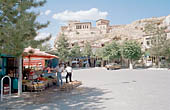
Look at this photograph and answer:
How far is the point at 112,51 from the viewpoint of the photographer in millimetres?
38844

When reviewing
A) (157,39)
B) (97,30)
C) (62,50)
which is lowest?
(62,50)

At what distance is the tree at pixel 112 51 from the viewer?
38.7m

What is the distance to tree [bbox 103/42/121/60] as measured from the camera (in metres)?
38.7

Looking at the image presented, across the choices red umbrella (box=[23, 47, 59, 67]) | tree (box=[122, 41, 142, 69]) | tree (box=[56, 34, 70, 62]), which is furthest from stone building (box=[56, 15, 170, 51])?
red umbrella (box=[23, 47, 59, 67])

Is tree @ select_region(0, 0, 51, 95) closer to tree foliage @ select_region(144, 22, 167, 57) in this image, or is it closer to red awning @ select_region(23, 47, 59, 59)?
red awning @ select_region(23, 47, 59, 59)

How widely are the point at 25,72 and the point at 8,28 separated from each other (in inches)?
246

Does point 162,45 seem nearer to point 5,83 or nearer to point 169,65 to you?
point 169,65

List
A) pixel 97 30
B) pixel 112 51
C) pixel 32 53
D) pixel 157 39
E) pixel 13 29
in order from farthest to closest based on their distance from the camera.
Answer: pixel 97 30 < pixel 112 51 < pixel 157 39 < pixel 32 53 < pixel 13 29

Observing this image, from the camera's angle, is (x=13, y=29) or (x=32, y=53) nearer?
(x=13, y=29)

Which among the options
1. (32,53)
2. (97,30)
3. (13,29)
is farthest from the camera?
(97,30)

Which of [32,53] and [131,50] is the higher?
[131,50]

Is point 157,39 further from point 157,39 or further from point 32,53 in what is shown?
point 32,53

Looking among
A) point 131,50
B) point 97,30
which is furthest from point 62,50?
point 97,30

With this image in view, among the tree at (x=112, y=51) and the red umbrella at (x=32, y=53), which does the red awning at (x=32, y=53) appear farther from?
the tree at (x=112, y=51)
